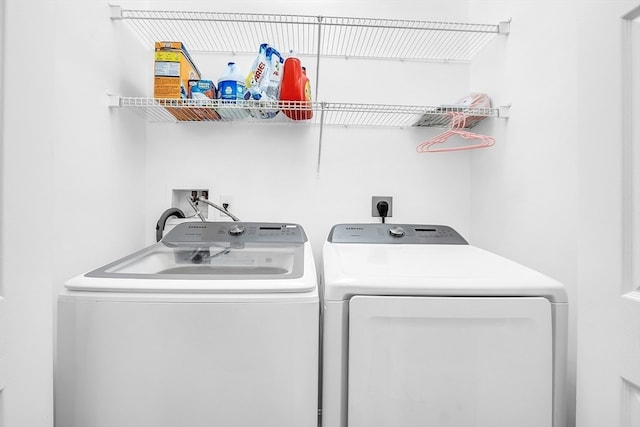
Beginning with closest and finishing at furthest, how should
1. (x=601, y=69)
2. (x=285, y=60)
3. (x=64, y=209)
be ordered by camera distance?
(x=601, y=69) < (x=64, y=209) < (x=285, y=60)

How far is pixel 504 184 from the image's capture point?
173 centimetres

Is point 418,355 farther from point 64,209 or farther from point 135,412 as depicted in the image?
point 64,209

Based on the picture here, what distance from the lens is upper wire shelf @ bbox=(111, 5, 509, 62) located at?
195 centimetres

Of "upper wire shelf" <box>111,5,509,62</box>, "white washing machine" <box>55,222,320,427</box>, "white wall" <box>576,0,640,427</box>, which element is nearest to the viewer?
"white wall" <box>576,0,640,427</box>

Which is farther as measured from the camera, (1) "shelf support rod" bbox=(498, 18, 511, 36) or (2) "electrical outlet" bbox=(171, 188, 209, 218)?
(2) "electrical outlet" bbox=(171, 188, 209, 218)

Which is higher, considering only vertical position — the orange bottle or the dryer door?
the orange bottle

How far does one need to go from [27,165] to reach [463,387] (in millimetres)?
1271

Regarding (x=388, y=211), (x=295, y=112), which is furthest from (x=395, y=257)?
(x=295, y=112)

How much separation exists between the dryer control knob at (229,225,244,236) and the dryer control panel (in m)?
0.44

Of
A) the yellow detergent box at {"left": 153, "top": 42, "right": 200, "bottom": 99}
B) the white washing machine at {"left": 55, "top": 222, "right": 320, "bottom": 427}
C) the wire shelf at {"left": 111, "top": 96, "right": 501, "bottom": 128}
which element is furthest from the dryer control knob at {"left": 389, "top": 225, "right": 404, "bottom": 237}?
the yellow detergent box at {"left": 153, "top": 42, "right": 200, "bottom": 99}

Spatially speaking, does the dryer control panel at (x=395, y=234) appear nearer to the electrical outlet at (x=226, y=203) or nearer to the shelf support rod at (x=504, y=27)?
the electrical outlet at (x=226, y=203)

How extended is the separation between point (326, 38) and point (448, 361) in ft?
6.01

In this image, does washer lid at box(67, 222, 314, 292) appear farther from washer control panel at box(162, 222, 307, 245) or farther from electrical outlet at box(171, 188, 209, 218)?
electrical outlet at box(171, 188, 209, 218)

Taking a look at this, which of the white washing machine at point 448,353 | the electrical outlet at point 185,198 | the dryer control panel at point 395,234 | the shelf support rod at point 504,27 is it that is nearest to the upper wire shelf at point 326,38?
the shelf support rod at point 504,27
